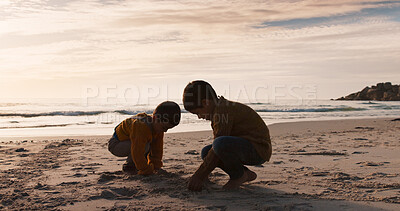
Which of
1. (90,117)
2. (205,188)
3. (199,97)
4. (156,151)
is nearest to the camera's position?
(199,97)

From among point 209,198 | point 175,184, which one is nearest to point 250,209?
point 209,198

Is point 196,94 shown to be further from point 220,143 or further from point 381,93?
point 381,93

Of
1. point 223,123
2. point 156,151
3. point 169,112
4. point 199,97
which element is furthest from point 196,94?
point 156,151

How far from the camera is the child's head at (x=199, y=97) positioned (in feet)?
9.90

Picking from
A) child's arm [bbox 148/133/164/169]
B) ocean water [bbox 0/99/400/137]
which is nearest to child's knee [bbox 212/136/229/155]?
child's arm [bbox 148/133/164/169]

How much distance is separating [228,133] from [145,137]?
3.24 ft

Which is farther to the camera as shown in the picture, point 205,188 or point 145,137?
point 145,137

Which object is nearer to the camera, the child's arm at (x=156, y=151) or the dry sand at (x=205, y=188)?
the dry sand at (x=205, y=188)

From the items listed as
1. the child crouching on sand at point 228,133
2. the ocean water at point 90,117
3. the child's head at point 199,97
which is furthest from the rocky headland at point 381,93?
the child's head at point 199,97

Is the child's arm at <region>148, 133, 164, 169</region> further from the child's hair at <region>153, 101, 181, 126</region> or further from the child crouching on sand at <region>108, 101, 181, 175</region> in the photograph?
the child's hair at <region>153, 101, 181, 126</region>

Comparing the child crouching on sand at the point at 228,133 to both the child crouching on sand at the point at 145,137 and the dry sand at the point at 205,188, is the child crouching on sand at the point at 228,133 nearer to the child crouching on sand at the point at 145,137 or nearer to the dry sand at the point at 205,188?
the dry sand at the point at 205,188

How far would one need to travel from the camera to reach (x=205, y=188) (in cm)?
324

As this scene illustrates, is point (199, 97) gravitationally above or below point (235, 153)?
above

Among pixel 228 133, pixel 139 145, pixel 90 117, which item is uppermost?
pixel 228 133
